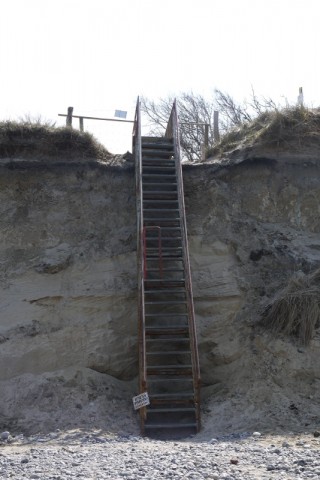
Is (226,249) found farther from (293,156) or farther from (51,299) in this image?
(51,299)

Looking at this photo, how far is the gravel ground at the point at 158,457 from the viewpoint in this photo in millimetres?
6598

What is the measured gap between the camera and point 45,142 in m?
13.3

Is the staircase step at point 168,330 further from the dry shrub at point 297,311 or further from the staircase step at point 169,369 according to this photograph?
the dry shrub at point 297,311

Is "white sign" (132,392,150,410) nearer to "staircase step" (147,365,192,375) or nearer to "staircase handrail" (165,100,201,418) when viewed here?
"staircase step" (147,365,192,375)

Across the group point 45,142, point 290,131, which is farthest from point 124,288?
point 290,131

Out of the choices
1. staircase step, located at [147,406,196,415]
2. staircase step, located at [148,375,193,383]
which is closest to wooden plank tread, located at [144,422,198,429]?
staircase step, located at [147,406,196,415]

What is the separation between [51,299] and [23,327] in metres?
0.73

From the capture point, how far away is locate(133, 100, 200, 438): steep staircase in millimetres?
9836

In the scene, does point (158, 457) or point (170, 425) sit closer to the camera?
point (158, 457)

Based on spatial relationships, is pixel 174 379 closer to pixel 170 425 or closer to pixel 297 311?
pixel 170 425

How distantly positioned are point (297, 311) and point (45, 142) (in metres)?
6.35

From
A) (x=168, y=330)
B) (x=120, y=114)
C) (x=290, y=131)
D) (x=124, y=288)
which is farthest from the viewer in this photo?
(x=120, y=114)

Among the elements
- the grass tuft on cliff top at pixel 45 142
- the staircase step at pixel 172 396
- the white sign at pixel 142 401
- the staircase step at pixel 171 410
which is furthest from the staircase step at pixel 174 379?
the grass tuft on cliff top at pixel 45 142

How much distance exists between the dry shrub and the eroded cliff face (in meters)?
0.22
